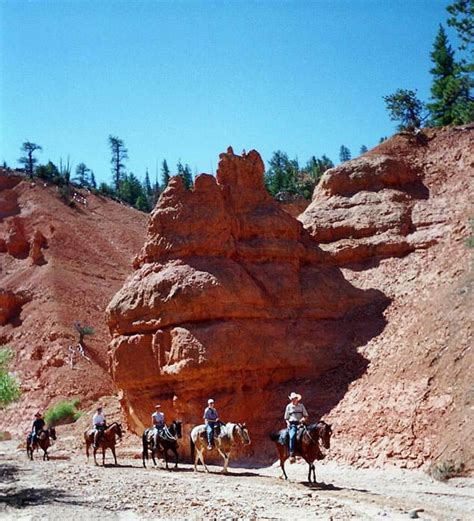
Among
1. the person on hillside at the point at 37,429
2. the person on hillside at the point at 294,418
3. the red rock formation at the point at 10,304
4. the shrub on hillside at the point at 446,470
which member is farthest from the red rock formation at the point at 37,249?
the shrub on hillside at the point at 446,470

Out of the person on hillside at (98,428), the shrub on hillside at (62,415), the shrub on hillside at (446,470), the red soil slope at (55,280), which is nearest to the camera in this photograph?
the shrub on hillside at (446,470)

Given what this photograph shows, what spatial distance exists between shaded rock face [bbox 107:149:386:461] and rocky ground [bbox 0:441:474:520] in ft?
12.2

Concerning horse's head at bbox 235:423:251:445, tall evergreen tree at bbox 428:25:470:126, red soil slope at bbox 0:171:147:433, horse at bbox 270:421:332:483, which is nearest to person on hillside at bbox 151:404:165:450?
horse's head at bbox 235:423:251:445

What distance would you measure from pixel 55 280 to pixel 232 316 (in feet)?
113

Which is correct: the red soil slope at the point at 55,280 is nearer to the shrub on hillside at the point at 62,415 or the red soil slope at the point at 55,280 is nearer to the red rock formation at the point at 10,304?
the red rock formation at the point at 10,304

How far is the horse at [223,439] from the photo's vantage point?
21.8 meters

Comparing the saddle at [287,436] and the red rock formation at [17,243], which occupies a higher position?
the red rock formation at [17,243]

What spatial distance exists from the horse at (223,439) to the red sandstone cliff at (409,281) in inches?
135

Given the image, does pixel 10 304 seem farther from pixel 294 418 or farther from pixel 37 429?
pixel 294 418

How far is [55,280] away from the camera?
57750mm

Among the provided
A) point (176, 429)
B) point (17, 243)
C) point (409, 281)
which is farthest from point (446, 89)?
point (17, 243)

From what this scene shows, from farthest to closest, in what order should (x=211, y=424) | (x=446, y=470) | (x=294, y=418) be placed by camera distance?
(x=211, y=424) → (x=294, y=418) → (x=446, y=470)

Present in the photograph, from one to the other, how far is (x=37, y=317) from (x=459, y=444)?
42.1 metres

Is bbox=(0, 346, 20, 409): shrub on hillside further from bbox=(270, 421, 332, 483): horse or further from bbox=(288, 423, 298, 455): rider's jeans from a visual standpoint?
bbox=(270, 421, 332, 483): horse
